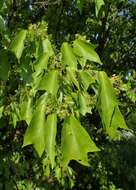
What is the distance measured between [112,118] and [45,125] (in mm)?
180

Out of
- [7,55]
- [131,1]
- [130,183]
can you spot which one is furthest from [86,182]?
[7,55]

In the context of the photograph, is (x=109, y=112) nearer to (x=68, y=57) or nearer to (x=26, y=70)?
(x=68, y=57)

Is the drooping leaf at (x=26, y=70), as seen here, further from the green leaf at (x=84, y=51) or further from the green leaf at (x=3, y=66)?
the green leaf at (x=84, y=51)

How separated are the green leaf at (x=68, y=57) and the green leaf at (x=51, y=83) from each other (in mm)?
74

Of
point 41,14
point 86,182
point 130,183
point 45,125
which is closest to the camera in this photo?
point 45,125

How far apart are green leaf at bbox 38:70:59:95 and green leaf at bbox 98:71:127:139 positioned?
0.43ft

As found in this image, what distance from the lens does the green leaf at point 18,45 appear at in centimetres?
167

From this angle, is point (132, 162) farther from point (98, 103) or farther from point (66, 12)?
point (98, 103)

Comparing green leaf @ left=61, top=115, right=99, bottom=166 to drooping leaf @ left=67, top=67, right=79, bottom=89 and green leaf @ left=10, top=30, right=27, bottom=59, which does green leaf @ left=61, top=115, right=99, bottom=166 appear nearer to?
drooping leaf @ left=67, top=67, right=79, bottom=89

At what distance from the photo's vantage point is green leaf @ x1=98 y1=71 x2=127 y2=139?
51.5 inches

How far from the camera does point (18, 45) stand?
1.71 metres

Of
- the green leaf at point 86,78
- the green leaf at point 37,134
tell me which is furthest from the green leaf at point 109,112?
the green leaf at point 37,134

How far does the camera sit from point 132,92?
6203mm

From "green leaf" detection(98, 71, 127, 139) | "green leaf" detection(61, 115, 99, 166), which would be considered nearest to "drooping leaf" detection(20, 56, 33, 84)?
"green leaf" detection(98, 71, 127, 139)
